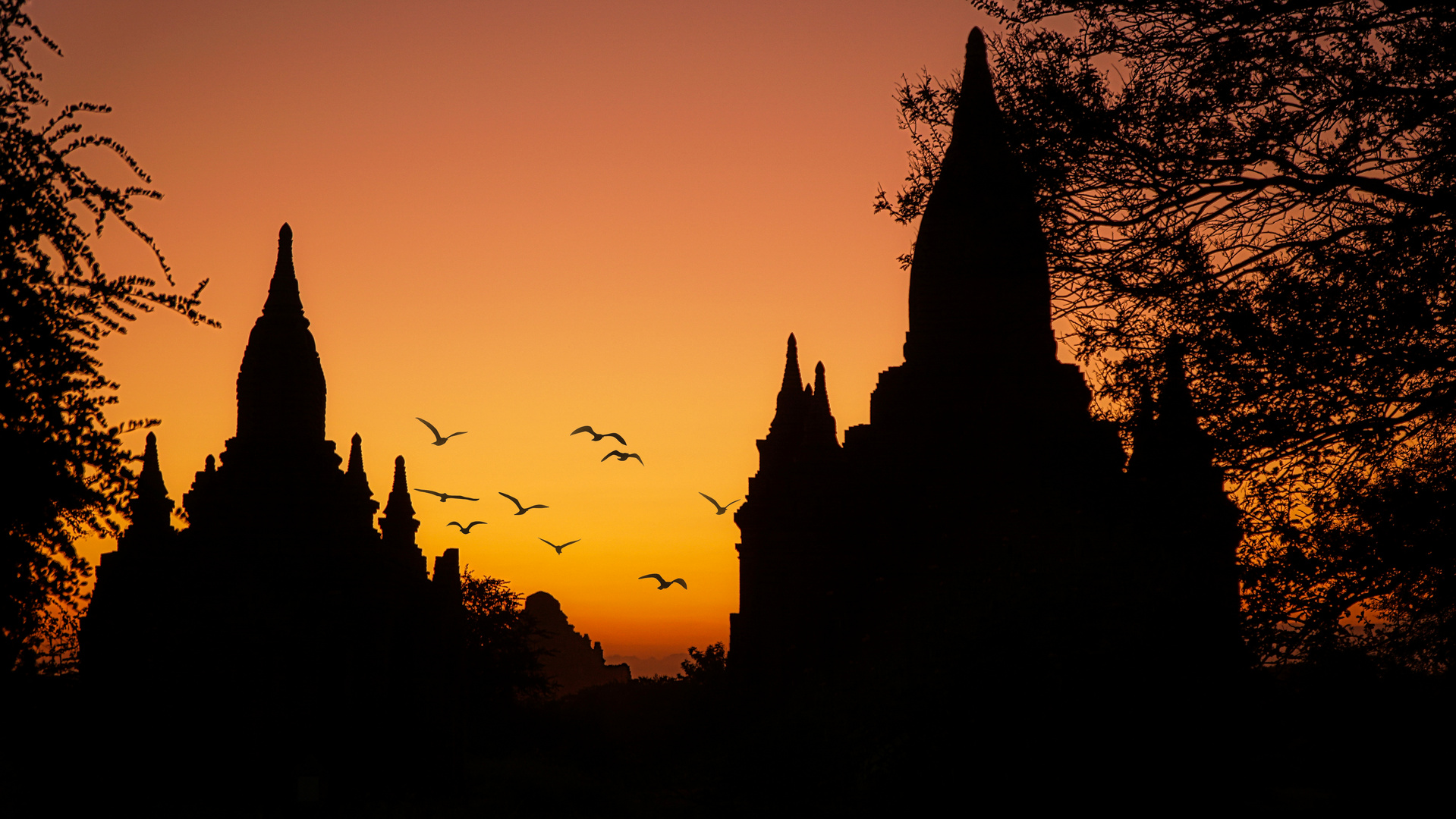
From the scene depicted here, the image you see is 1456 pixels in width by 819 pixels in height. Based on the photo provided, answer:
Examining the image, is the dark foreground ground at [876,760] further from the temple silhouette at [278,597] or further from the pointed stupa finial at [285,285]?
the pointed stupa finial at [285,285]

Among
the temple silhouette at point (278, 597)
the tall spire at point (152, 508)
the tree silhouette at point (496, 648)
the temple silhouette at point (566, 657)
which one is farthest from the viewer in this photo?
the temple silhouette at point (566, 657)

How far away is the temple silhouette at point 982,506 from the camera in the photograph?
39.7 feet

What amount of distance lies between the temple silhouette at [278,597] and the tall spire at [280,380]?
4 centimetres

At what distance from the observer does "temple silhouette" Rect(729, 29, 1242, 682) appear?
12.1m

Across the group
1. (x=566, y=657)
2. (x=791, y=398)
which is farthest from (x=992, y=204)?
(x=566, y=657)

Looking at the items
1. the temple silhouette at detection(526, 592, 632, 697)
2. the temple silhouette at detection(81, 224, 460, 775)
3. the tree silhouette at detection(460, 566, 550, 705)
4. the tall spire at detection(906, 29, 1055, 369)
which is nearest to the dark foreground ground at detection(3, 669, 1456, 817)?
the temple silhouette at detection(81, 224, 460, 775)

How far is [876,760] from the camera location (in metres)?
18.2

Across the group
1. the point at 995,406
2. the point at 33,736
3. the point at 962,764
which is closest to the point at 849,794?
the point at 962,764

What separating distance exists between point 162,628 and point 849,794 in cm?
1607

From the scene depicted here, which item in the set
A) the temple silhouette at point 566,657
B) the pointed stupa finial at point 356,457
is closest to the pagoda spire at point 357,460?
the pointed stupa finial at point 356,457

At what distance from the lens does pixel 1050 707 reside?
53.5 ft

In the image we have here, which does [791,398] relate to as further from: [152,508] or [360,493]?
[152,508]

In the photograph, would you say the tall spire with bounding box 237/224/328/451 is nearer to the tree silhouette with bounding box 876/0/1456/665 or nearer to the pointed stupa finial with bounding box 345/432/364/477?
the pointed stupa finial with bounding box 345/432/364/477

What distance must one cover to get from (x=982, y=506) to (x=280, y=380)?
17.4 meters
